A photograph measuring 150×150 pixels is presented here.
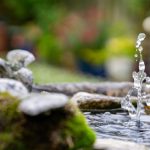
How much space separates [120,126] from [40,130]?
2.97ft

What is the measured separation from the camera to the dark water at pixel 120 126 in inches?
111

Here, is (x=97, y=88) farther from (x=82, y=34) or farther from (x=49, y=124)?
(x=82, y=34)

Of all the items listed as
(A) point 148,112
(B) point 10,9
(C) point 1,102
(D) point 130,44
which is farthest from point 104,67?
(C) point 1,102

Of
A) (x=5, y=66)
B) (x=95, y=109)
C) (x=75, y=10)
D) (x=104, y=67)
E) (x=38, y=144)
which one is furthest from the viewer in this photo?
(x=75, y=10)

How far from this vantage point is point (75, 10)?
12.2 metres

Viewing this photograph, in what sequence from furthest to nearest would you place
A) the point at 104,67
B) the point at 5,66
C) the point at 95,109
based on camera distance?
the point at 104,67, the point at 95,109, the point at 5,66

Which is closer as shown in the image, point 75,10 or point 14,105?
point 14,105

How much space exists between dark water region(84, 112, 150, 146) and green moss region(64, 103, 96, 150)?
354 millimetres

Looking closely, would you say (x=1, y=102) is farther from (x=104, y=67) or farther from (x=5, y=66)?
(x=104, y=67)

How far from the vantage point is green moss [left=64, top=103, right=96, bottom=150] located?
7.61 ft

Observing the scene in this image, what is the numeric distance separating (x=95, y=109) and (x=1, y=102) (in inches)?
46.7

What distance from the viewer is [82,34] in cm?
1148

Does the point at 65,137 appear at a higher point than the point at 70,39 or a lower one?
lower

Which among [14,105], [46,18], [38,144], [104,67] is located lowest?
[38,144]
